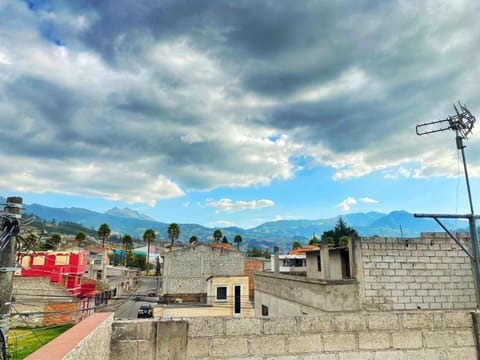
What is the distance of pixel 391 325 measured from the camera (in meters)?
4.23

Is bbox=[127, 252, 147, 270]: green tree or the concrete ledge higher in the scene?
the concrete ledge

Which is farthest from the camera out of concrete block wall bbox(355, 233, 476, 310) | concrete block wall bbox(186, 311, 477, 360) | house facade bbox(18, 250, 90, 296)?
house facade bbox(18, 250, 90, 296)

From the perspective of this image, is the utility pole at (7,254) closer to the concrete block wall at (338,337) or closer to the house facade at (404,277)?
the concrete block wall at (338,337)

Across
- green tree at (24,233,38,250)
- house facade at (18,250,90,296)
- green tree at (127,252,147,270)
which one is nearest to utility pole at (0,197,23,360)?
green tree at (24,233,38,250)

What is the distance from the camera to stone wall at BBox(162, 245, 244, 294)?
33.3 meters

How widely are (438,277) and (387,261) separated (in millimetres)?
1726

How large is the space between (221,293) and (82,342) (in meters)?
22.2

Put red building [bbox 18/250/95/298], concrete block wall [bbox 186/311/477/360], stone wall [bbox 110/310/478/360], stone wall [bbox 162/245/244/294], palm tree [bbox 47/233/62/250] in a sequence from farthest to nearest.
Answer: stone wall [bbox 162/245/244/294], red building [bbox 18/250/95/298], palm tree [bbox 47/233/62/250], concrete block wall [bbox 186/311/477/360], stone wall [bbox 110/310/478/360]

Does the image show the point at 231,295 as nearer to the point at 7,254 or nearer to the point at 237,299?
the point at 237,299

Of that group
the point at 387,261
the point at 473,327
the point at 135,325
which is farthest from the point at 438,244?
the point at 135,325

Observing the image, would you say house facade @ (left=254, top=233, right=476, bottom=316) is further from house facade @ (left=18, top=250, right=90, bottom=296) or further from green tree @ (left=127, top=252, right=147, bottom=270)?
green tree @ (left=127, top=252, right=147, bottom=270)

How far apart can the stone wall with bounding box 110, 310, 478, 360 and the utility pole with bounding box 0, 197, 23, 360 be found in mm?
1646

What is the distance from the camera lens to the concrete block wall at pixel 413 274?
33.1 ft

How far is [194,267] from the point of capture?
33969 millimetres
